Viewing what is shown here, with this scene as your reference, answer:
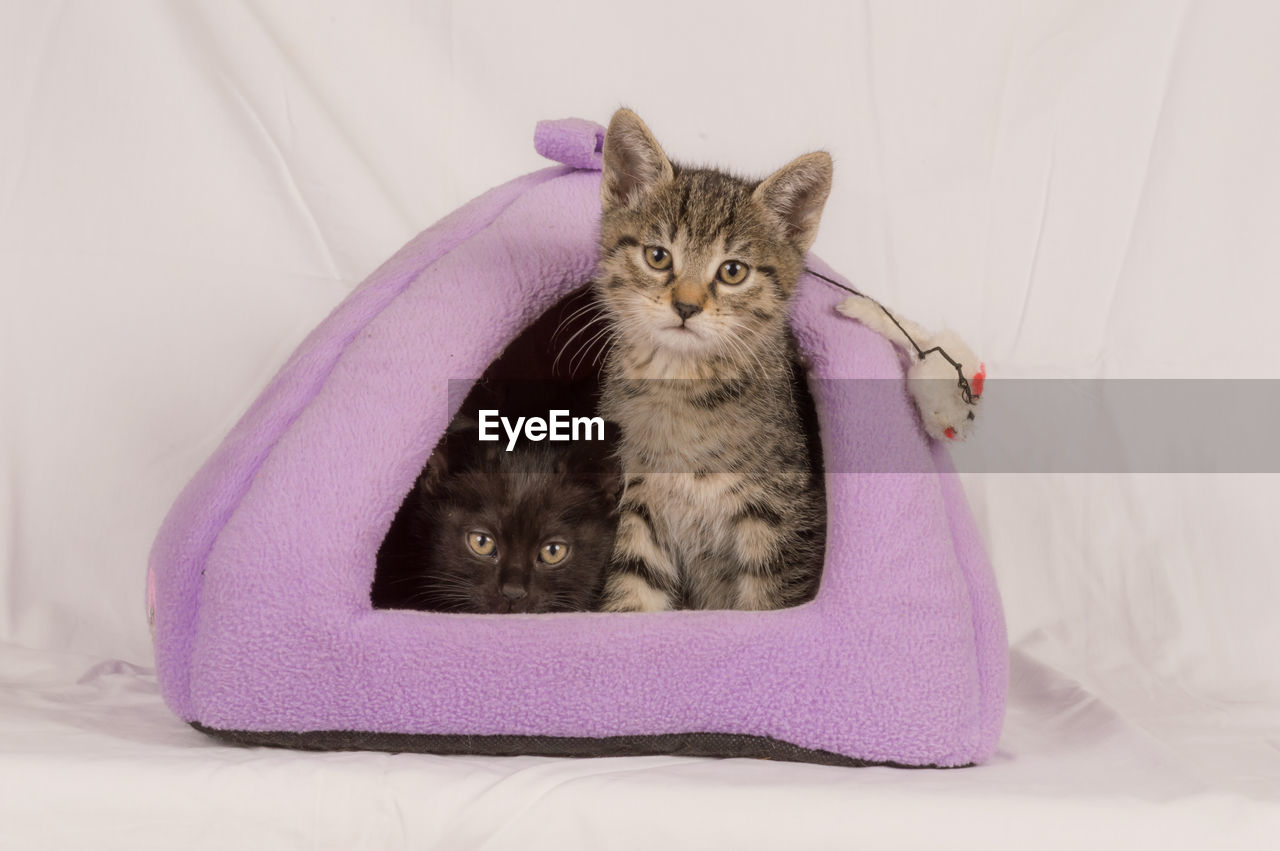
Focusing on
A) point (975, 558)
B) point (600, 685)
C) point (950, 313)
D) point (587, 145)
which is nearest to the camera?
point (600, 685)

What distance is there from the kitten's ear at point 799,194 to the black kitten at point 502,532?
1.83 feet

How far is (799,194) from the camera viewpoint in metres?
2.09

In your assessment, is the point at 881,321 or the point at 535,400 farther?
the point at 535,400

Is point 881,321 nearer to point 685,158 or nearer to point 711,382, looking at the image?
point 711,382

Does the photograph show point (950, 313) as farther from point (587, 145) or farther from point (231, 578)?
point (231, 578)

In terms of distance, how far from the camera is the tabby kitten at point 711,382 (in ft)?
6.65

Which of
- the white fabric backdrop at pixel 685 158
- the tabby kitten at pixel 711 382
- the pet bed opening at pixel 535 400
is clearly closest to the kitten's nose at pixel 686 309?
the tabby kitten at pixel 711 382

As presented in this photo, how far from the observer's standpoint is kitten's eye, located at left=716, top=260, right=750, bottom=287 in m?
2.02

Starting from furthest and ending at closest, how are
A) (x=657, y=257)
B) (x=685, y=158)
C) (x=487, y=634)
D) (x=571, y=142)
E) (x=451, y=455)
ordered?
(x=685, y=158) < (x=451, y=455) < (x=571, y=142) < (x=657, y=257) < (x=487, y=634)

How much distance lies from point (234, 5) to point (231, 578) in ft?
4.87

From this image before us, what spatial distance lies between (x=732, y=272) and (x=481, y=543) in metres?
0.68

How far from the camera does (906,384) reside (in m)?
2.04

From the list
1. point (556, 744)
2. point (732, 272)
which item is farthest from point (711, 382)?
point (556, 744)

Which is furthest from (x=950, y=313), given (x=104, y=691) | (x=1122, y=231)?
(x=104, y=691)
